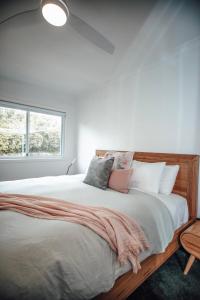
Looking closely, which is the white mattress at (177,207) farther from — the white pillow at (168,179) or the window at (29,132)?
the window at (29,132)

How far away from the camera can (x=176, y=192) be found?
6.79ft

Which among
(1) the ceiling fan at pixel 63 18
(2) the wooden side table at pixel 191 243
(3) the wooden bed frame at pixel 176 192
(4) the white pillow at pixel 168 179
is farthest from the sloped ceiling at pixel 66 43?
(2) the wooden side table at pixel 191 243

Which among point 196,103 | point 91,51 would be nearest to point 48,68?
point 91,51

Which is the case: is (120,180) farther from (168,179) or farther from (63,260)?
(63,260)

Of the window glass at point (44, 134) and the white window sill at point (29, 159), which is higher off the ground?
the window glass at point (44, 134)

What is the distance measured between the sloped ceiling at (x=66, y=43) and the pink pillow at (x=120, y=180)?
1.54 meters

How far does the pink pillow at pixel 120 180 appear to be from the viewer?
1883mm

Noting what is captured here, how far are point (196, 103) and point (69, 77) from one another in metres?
2.11

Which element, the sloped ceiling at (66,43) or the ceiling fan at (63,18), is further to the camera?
the sloped ceiling at (66,43)

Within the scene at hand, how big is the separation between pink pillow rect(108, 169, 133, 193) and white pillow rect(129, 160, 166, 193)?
0.67 ft

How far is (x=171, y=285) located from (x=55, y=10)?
2484mm

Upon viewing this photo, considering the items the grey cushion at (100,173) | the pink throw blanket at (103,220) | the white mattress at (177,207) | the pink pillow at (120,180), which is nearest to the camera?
the pink throw blanket at (103,220)

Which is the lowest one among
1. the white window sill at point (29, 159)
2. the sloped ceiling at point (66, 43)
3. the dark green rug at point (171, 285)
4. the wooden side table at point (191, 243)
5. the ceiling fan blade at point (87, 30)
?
the dark green rug at point (171, 285)

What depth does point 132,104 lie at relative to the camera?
272cm
